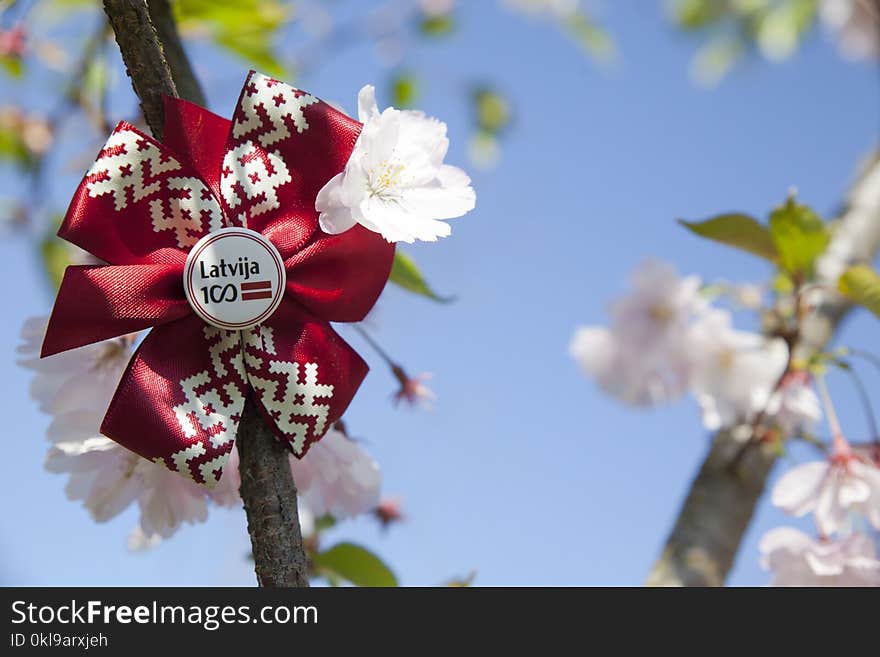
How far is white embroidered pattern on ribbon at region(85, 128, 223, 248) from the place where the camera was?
0.47 meters

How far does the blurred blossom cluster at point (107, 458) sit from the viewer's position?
544 millimetres

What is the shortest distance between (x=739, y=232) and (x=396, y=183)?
1.76 ft

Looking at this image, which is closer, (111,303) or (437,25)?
(111,303)

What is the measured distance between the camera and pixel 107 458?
1.87 feet

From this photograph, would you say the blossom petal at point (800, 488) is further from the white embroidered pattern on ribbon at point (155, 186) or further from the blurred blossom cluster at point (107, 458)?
the white embroidered pattern on ribbon at point (155, 186)

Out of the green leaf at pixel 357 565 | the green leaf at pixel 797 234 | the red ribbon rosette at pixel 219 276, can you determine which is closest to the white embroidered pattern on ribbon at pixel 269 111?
the red ribbon rosette at pixel 219 276

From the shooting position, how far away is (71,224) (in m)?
0.46

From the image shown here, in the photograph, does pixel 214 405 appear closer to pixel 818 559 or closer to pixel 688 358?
pixel 818 559

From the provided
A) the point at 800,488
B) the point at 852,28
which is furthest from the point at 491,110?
the point at 800,488

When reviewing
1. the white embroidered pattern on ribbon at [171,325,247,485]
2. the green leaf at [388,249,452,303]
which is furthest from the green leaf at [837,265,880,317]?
the white embroidered pattern on ribbon at [171,325,247,485]

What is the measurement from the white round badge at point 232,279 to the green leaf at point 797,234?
24.9 inches

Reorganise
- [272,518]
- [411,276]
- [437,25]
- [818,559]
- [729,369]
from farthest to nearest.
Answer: [437,25] < [729,369] < [818,559] < [411,276] < [272,518]
